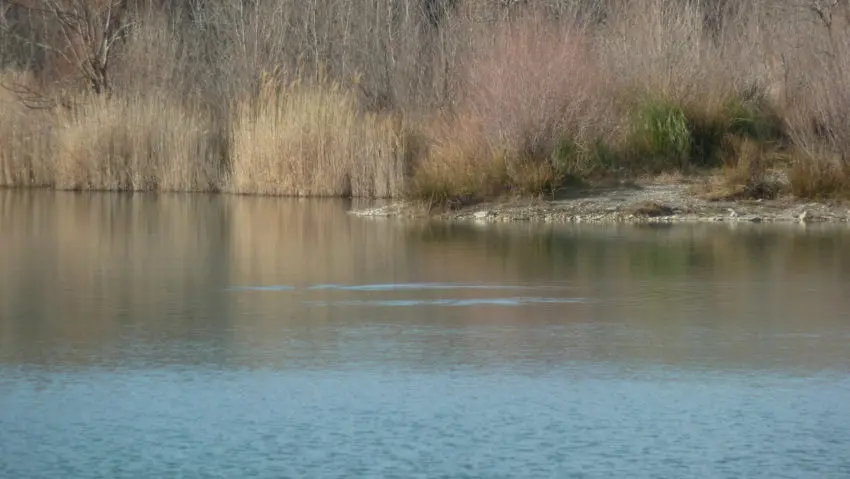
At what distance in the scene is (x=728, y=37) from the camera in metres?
23.2

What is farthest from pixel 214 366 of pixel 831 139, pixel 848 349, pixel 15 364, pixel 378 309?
pixel 831 139

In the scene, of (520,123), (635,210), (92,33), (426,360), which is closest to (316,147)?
(520,123)

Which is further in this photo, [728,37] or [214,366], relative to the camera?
[728,37]

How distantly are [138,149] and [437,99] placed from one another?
5.32 metres

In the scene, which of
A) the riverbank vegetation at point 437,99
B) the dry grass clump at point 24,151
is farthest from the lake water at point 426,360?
the dry grass clump at point 24,151

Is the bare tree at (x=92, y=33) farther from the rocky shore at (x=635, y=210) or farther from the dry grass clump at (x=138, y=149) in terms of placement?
the rocky shore at (x=635, y=210)

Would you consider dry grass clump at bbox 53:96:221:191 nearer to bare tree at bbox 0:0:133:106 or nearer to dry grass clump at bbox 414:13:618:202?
bare tree at bbox 0:0:133:106

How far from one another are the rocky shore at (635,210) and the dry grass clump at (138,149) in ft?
20.1

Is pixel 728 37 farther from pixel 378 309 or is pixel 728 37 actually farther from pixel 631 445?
pixel 631 445

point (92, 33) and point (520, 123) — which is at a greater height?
point (92, 33)

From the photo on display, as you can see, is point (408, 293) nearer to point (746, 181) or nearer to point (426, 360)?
point (426, 360)

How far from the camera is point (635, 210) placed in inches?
692

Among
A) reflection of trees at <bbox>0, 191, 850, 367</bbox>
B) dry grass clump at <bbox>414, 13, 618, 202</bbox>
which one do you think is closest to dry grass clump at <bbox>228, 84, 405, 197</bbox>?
dry grass clump at <bbox>414, 13, 618, 202</bbox>

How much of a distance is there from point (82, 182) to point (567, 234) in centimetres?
1164
